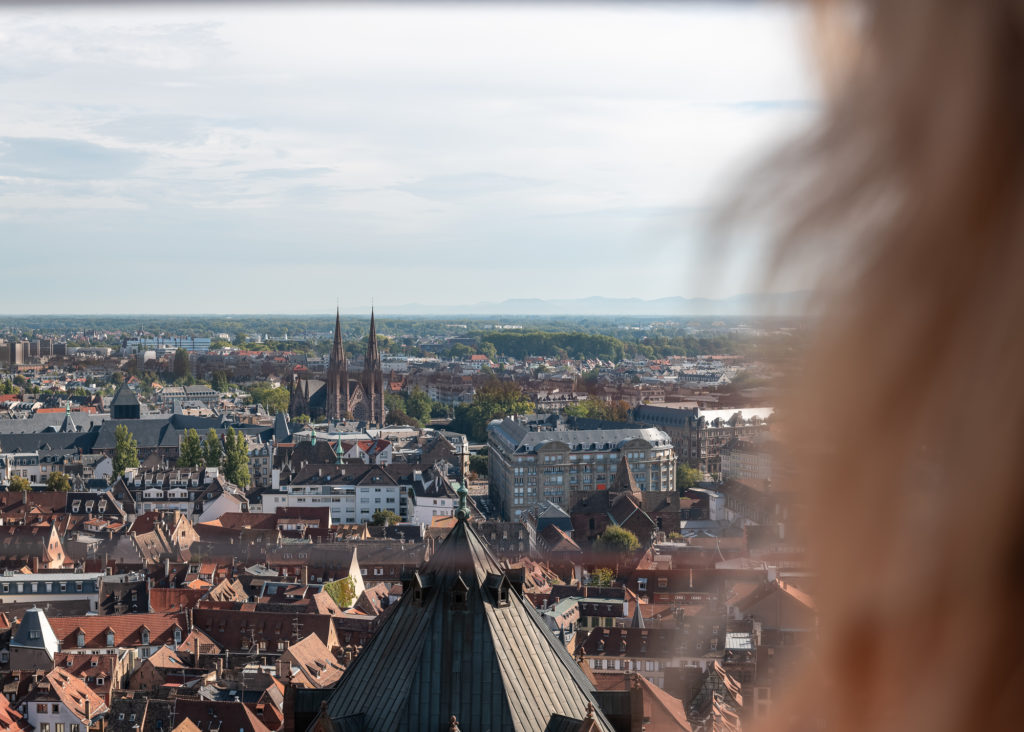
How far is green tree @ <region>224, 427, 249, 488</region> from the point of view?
84.2 ft

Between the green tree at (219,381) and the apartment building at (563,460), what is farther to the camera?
the green tree at (219,381)

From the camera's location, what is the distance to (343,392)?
1507 inches

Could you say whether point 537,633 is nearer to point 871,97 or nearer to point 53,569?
point 871,97

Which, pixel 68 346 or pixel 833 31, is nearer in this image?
pixel 833 31

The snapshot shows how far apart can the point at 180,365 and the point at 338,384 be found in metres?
10.2

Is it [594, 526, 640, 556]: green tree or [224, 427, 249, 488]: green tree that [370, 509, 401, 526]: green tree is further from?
[594, 526, 640, 556]: green tree

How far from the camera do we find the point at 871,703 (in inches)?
16.6

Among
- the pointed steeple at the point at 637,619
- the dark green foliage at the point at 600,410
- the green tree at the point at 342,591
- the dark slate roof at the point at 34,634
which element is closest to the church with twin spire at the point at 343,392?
the dark green foliage at the point at 600,410

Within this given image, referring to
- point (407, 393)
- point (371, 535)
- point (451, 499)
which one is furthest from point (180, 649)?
point (407, 393)

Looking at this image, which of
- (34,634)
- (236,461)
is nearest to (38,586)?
(34,634)

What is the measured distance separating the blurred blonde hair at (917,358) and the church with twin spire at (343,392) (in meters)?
35.0

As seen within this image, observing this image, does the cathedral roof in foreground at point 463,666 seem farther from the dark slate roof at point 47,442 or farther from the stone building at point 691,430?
the dark slate roof at point 47,442

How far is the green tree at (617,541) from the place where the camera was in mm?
12305

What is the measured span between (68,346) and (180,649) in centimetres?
3971
